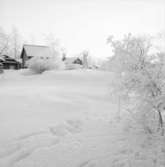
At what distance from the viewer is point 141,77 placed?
2967mm

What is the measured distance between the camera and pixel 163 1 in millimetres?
5418

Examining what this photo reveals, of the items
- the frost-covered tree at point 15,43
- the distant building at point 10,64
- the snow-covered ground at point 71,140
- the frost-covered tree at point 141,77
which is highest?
the frost-covered tree at point 15,43

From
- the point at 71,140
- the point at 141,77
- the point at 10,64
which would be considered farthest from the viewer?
the point at 10,64

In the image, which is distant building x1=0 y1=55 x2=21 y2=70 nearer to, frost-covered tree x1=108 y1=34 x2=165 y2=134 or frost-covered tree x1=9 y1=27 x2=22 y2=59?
frost-covered tree x1=9 y1=27 x2=22 y2=59

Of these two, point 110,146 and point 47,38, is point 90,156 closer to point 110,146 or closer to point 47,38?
point 110,146

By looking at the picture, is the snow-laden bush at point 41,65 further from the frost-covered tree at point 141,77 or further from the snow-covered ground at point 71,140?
the frost-covered tree at point 141,77

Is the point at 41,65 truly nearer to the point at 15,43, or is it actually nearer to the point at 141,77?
the point at 141,77

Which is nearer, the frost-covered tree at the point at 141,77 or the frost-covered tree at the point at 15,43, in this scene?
the frost-covered tree at the point at 141,77

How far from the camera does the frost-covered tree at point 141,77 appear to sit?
298 cm

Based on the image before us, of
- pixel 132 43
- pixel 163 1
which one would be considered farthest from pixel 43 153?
pixel 163 1

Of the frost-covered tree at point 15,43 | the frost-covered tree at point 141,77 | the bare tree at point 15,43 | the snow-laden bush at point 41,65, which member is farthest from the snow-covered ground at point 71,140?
the frost-covered tree at point 15,43

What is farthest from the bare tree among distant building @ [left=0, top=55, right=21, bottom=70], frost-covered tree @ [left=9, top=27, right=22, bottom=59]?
distant building @ [left=0, top=55, right=21, bottom=70]

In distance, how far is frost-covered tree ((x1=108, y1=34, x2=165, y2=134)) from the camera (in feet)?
9.77

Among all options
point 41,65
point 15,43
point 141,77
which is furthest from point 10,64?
point 141,77
